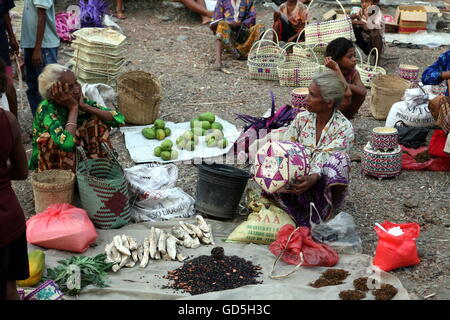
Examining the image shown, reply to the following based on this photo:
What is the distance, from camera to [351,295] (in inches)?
142

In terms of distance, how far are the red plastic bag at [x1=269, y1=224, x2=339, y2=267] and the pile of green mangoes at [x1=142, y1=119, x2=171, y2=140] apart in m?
2.52

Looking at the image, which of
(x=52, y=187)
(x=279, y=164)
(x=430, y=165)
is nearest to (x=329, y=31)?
(x=430, y=165)

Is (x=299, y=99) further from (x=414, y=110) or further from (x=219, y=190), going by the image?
(x=219, y=190)

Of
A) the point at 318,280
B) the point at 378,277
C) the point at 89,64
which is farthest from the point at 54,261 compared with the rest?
the point at 89,64

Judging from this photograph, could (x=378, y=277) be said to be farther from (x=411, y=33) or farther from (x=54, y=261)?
(x=411, y=33)

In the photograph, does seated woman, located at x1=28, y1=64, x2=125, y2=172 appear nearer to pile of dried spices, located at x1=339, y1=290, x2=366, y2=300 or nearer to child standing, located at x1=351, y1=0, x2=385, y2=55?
pile of dried spices, located at x1=339, y1=290, x2=366, y2=300

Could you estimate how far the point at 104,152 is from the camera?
5.15m

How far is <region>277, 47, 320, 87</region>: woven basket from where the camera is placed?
7.84 metres

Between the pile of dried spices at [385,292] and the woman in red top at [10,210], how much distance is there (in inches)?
76.0

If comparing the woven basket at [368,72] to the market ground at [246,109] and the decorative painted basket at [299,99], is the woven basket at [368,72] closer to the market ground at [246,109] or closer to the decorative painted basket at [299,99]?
the market ground at [246,109]

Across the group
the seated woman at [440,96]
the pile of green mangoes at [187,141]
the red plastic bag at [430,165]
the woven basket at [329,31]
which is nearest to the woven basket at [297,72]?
the woven basket at [329,31]

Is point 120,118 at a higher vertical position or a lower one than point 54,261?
higher

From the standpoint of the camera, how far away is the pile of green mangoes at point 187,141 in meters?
6.22

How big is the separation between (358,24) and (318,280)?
570cm
